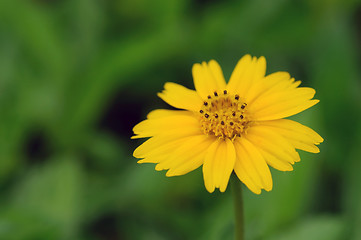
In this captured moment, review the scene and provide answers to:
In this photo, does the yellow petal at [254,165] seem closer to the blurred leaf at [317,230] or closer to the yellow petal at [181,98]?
the yellow petal at [181,98]

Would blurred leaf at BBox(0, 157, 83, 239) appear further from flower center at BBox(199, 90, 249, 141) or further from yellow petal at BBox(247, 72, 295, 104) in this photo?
yellow petal at BBox(247, 72, 295, 104)

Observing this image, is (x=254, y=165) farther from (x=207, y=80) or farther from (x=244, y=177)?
(x=207, y=80)

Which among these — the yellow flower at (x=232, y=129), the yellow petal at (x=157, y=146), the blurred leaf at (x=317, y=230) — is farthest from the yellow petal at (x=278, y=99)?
the blurred leaf at (x=317, y=230)

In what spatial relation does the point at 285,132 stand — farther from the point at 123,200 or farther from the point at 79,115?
the point at 79,115

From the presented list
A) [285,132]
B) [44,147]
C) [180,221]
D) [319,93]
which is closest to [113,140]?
[44,147]

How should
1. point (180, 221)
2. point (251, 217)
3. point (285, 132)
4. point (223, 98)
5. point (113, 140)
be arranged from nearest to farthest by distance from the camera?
1. point (285, 132)
2. point (223, 98)
3. point (251, 217)
4. point (180, 221)
5. point (113, 140)

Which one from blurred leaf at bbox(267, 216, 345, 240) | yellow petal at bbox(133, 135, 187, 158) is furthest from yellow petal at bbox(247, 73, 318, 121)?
blurred leaf at bbox(267, 216, 345, 240)
